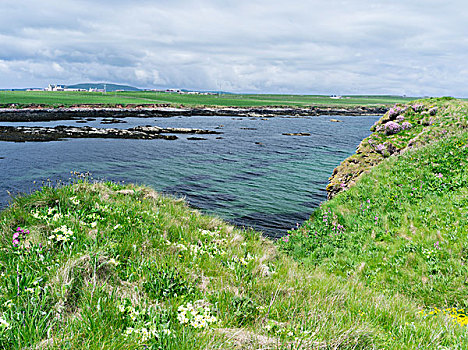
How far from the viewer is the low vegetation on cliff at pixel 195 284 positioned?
10.8 feet

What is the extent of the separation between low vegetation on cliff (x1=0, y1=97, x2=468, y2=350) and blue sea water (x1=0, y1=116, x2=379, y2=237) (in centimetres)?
770

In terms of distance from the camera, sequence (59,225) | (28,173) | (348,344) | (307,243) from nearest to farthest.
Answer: (348,344), (59,225), (307,243), (28,173)

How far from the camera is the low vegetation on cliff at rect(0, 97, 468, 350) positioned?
3.31 m

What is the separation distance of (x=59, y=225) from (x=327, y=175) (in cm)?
2552

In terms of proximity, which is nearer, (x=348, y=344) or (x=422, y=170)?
(x=348, y=344)

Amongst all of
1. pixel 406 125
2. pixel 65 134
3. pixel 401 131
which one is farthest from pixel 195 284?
pixel 65 134

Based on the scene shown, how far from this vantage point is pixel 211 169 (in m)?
29.1

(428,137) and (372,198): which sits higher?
(428,137)

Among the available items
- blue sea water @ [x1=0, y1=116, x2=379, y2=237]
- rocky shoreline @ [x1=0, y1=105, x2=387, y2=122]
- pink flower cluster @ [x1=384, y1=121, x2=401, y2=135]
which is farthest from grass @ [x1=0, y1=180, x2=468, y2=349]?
rocky shoreline @ [x1=0, y1=105, x2=387, y2=122]

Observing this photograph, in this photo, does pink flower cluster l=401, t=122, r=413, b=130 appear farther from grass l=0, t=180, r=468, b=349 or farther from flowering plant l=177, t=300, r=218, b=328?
flowering plant l=177, t=300, r=218, b=328

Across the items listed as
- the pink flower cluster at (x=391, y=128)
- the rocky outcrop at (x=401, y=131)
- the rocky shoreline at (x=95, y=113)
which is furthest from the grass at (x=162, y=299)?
the rocky shoreline at (x=95, y=113)

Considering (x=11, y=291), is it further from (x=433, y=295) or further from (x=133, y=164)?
(x=133, y=164)

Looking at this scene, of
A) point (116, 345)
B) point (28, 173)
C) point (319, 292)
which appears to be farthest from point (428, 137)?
point (28, 173)

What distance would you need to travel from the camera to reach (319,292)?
4875 mm
